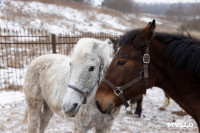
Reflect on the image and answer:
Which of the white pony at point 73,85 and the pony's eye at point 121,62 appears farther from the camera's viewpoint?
the white pony at point 73,85

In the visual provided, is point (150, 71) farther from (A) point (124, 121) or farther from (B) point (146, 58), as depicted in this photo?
(A) point (124, 121)

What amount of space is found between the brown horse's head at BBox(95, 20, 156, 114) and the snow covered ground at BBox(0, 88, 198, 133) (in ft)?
9.19

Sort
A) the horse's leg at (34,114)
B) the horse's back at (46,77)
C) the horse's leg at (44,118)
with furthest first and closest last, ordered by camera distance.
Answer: the horse's leg at (44,118)
the horse's leg at (34,114)
the horse's back at (46,77)

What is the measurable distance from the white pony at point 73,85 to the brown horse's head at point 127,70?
1.43 ft

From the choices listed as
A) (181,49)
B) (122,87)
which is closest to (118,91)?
(122,87)

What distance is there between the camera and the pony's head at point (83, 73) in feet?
6.30

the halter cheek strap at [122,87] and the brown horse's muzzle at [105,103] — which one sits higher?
the halter cheek strap at [122,87]

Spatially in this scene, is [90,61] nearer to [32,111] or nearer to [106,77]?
[106,77]

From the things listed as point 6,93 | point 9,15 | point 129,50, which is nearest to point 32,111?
point 129,50

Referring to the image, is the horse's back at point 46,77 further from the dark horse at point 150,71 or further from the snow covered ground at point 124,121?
the dark horse at point 150,71

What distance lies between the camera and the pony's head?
6.30 feet

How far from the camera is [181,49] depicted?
5.04 feet

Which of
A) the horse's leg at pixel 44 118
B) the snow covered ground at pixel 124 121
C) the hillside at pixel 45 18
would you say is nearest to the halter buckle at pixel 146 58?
the horse's leg at pixel 44 118

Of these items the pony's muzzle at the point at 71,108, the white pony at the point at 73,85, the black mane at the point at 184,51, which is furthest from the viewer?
the white pony at the point at 73,85
